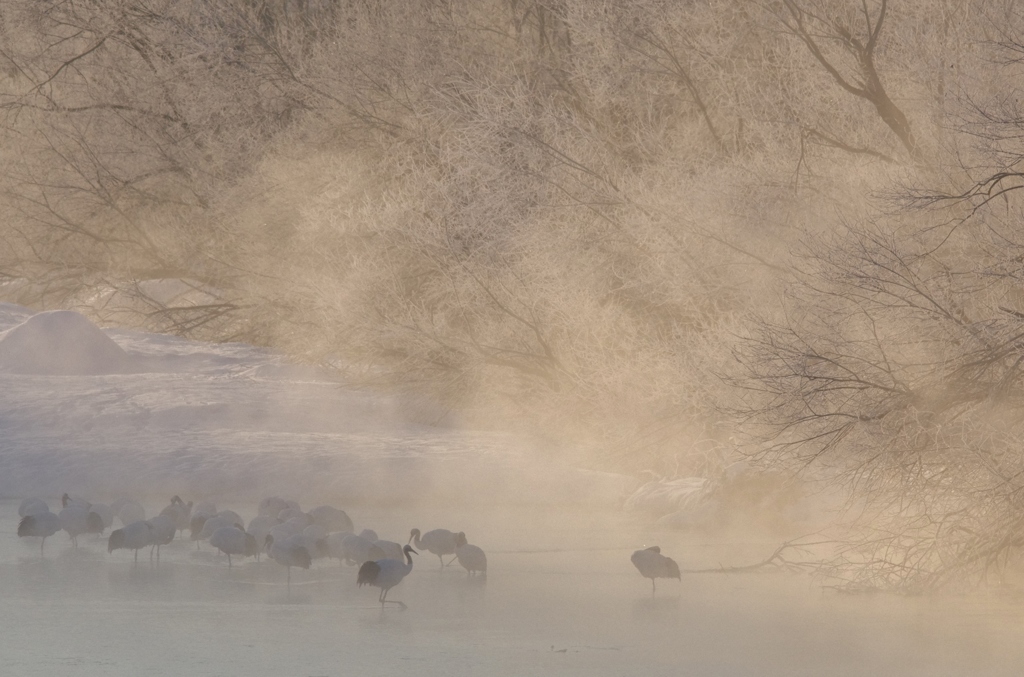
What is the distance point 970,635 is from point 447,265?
788cm

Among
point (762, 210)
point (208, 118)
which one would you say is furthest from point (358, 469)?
point (208, 118)

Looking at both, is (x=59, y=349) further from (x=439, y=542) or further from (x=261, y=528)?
(x=439, y=542)

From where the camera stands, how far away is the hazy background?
20.1 ft

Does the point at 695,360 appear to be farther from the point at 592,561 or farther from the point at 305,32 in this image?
the point at 305,32

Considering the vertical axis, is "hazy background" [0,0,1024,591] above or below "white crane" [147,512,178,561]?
above

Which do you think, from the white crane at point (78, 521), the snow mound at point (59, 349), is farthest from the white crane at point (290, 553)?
the snow mound at point (59, 349)

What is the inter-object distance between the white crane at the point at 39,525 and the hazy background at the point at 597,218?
3502 mm

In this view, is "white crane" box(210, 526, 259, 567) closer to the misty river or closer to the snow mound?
the misty river

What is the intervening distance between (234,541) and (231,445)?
10.7ft

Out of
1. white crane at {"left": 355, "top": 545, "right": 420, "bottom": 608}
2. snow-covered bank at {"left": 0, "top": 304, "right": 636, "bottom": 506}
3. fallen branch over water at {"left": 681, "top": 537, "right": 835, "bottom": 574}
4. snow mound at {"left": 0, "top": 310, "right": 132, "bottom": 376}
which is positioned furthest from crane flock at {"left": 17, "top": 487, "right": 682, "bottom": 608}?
snow mound at {"left": 0, "top": 310, "right": 132, "bottom": 376}

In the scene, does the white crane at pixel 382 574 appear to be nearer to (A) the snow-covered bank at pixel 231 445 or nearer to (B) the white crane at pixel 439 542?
(B) the white crane at pixel 439 542

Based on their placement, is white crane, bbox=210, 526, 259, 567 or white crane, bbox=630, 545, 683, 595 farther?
white crane, bbox=210, 526, 259, 567

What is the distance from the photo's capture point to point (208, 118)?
14.9 meters

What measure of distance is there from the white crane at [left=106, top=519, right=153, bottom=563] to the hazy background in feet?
9.86
